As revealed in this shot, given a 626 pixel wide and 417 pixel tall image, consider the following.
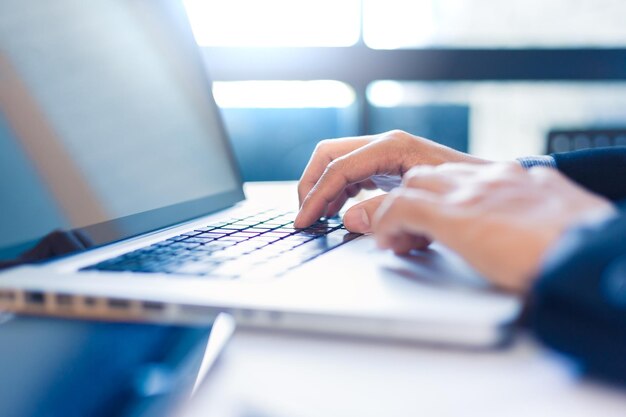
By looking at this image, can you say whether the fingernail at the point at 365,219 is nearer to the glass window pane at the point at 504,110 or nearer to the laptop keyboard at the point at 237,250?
the laptop keyboard at the point at 237,250

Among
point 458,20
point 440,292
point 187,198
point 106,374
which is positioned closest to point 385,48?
point 458,20

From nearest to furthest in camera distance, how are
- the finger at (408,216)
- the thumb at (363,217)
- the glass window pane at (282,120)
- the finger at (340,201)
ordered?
the finger at (408,216) < the thumb at (363,217) < the finger at (340,201) < the glass window pane at (282,120)

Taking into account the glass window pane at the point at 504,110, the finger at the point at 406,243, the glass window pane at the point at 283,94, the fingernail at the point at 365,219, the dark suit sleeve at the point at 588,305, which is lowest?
the glass window pane at the point at 504,110

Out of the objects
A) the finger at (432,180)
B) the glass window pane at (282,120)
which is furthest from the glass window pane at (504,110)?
the finger at (432,180)

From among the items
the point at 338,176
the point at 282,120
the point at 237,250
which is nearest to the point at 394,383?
the point at 237,250

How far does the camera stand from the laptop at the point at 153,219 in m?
0.33

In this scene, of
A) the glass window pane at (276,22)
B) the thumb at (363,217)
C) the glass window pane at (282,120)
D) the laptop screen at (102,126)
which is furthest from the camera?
the glass window pane at (282,120)

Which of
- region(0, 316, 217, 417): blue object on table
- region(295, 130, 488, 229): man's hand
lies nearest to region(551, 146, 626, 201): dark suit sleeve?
region(295, 130, 488, 229): man's hand

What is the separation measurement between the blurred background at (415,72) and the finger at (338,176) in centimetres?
114

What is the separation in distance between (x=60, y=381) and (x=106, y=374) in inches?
2.1

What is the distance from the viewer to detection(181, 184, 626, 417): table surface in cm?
27

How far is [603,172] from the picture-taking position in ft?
2.79

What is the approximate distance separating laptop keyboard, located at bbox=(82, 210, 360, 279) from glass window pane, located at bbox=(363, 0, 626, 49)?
1.47 meters

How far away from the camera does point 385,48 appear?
1905 mm
